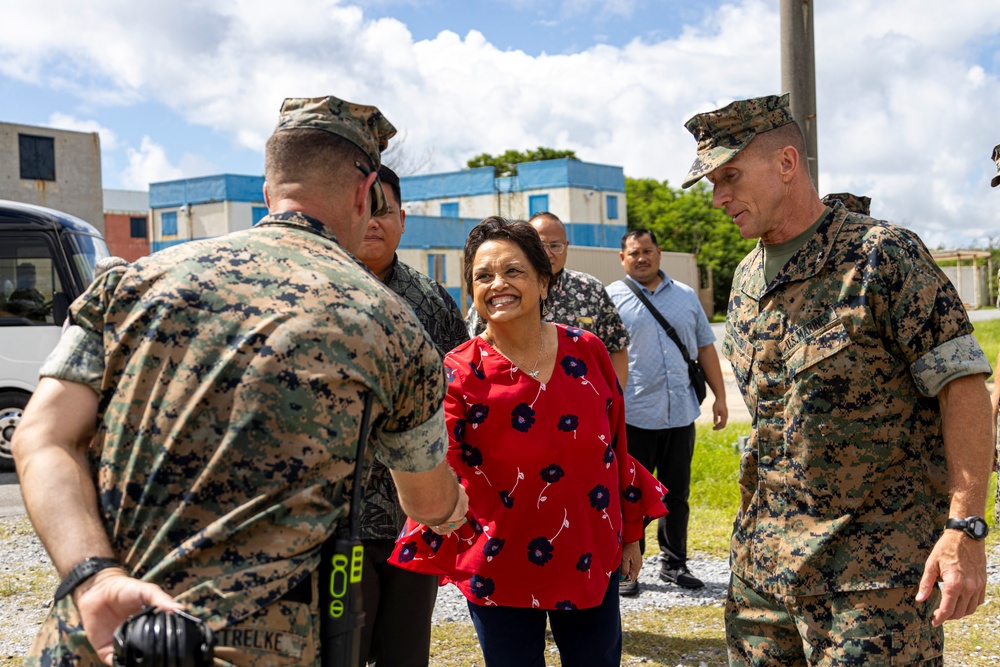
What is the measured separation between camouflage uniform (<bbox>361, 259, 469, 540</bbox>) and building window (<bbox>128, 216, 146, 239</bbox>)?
1983 inches

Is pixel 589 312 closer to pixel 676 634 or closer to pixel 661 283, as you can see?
pixel 661 283

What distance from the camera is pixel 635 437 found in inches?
241

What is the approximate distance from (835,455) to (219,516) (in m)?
1.70

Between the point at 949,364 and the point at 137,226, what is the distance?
5275 cm

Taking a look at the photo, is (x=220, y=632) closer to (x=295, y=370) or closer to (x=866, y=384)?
(x=295, y=370)

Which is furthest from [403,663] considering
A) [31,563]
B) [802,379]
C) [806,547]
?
[31,563]

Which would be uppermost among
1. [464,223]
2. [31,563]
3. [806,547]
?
[464,223]

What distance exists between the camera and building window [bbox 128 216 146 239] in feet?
166

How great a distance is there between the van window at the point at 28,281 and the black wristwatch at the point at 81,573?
10.5 metres

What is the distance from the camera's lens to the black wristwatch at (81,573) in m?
1.78

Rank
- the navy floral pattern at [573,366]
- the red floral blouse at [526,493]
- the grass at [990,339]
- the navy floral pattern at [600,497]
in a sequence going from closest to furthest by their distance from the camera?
1. the red floral blouse at [526,493]
2. the navy floral pattern at [600,497]
3. the navy floral pattern at [573,366]
4. the grass at [990,339]

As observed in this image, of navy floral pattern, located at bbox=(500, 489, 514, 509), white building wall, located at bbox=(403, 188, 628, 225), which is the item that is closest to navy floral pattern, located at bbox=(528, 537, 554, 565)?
navy floral pattern, located at bbox=(500, 489, 514, 509)

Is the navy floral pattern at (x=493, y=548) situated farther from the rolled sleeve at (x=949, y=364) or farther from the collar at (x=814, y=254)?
the rolled sleeve at (x=949, y=364)

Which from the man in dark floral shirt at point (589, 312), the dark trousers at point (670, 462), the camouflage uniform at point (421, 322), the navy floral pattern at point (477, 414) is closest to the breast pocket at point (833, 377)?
the navy floral pattern at point (477, 414)
